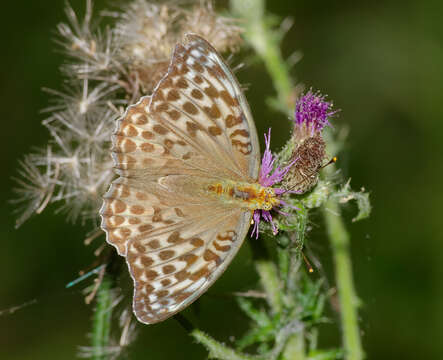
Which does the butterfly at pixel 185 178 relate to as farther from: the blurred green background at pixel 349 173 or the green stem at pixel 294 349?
the blurred green background at pixel 349 173

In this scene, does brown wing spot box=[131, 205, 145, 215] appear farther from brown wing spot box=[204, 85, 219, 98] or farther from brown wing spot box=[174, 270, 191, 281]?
brown wing spot box=[204, 85, 219, 98]

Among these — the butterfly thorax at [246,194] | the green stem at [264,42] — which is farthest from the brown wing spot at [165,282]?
the green stem at [264,42]

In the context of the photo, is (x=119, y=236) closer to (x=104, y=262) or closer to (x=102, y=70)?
(x=104, y=262)

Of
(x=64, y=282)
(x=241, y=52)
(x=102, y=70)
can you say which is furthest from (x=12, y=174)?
(x=241, y=52)

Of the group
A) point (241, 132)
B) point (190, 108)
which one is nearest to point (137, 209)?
point (190, 108)

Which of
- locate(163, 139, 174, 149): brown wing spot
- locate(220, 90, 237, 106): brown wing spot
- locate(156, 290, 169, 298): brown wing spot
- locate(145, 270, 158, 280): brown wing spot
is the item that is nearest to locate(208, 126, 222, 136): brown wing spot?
locate(220, 90, 237, 106): brown wing spot

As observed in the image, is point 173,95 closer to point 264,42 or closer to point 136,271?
point 136,271
